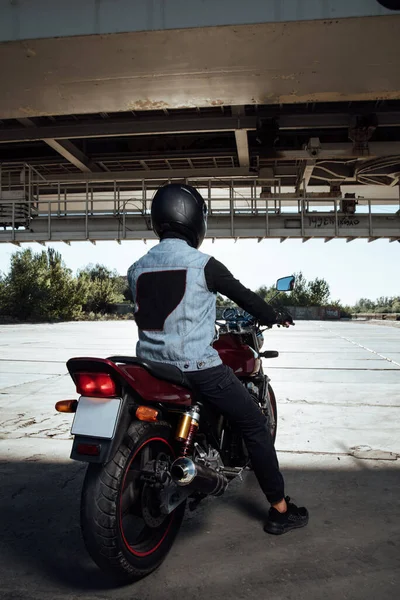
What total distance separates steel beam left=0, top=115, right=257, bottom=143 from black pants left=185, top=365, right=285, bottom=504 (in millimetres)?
9069

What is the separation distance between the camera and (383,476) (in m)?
3.99

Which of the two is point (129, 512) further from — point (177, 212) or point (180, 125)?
point (180, 125)

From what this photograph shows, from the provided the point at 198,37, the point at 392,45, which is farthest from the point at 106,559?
the point at 392,45

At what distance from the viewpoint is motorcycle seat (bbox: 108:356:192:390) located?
2.42 meters

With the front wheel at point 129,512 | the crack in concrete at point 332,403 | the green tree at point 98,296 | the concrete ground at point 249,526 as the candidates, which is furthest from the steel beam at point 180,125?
the green tree at point 98,296

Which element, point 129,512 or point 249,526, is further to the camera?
point 249,526

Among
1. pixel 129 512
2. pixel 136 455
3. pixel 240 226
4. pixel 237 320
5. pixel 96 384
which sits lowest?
pixel 129 512

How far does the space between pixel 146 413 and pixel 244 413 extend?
64 cm

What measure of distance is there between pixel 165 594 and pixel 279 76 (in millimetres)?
6658

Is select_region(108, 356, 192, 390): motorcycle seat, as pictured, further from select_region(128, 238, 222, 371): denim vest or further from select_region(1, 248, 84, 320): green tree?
select_region(1, 248, 84, 320): green tree

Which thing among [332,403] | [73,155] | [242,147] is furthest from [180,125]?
[332,403]

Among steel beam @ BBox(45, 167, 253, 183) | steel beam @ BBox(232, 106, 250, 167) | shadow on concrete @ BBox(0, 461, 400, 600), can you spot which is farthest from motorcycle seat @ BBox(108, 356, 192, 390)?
steel beam @ BBox(45, 167, 253, 183)

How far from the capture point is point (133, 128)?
11.3 metres

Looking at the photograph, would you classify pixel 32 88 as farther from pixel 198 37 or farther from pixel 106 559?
pixel 106 559
